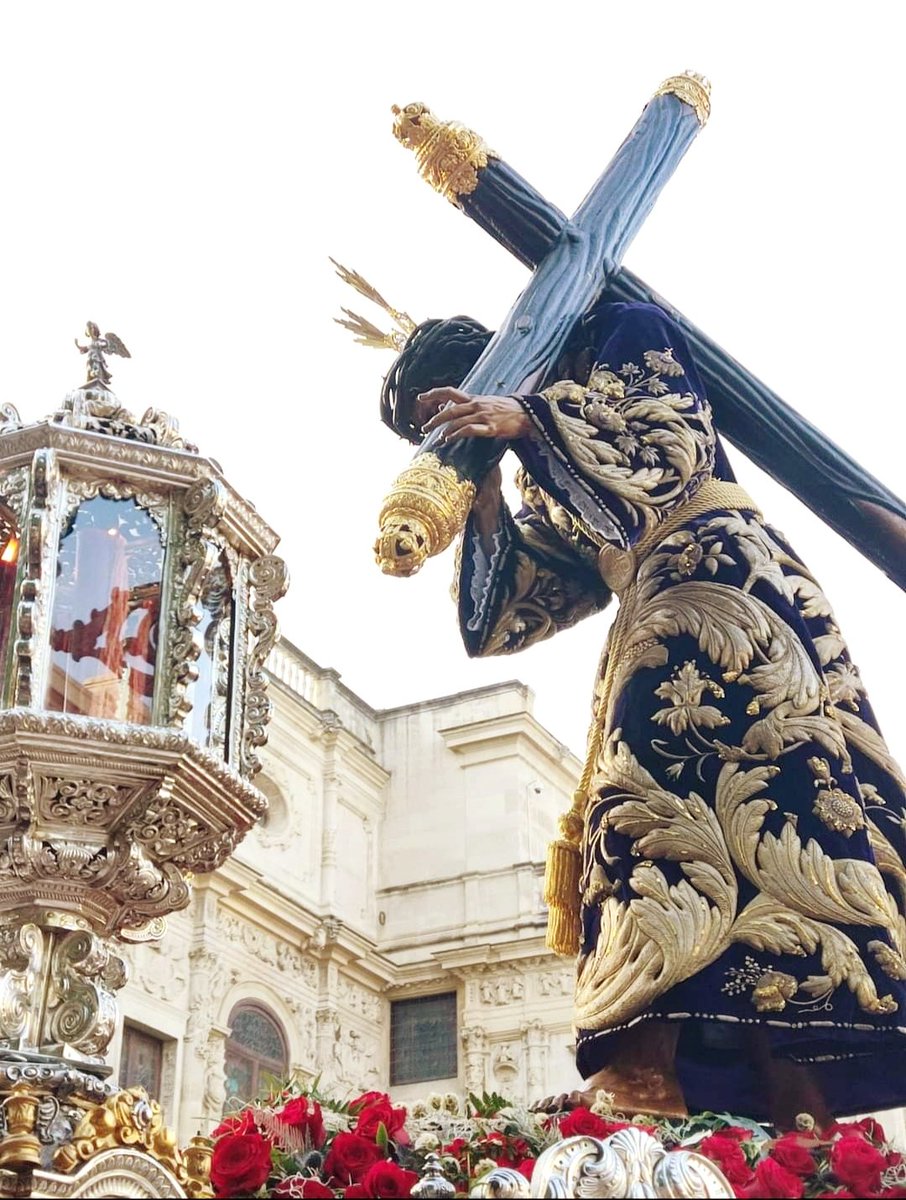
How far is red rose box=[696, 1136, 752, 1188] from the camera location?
8.28 feet

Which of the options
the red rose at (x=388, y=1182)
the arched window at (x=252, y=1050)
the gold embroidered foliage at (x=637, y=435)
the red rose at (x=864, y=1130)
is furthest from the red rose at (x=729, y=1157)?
the arched window at (x=252, y=1050)

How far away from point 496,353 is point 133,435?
1158 millimetres

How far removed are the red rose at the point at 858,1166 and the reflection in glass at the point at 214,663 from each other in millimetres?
1504

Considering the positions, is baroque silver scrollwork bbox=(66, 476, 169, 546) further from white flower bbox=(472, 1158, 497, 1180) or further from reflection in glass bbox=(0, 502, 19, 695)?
white flower bbox=(472, 1158, 497, 1180)

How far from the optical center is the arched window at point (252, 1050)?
18.8m

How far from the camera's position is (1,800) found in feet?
10.00

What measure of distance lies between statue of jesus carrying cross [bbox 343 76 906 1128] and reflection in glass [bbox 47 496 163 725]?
0.57 m

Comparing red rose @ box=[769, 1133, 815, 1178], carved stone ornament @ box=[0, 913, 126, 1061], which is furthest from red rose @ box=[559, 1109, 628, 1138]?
carved stone ornament @ box=[0, 913, 126, 1061]

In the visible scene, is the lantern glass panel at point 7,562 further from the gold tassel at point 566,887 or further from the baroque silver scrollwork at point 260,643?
the gold tassel at point 566,887

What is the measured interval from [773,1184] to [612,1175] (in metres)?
0.29

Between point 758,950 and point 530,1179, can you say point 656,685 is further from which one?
point 530,1179

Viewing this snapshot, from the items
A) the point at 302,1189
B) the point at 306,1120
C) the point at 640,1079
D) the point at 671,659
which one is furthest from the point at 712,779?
the point at 302,1189

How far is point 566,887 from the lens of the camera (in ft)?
13.1

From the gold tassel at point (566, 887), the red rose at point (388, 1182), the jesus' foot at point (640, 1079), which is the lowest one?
the red rose at point (388, 1182)
